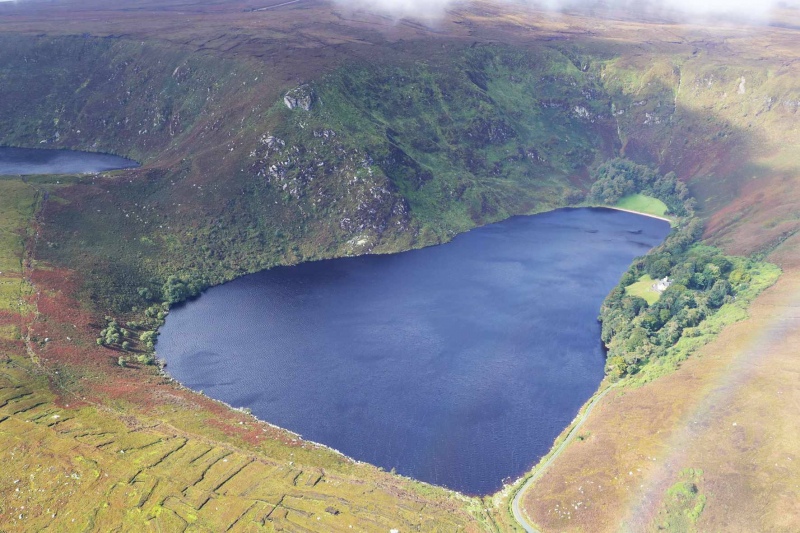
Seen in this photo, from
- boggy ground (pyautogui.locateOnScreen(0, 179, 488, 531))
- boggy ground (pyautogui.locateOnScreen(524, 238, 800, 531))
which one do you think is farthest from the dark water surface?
boggy ground (pyautogui.locateOnScreen(524, 238, 800, 531))

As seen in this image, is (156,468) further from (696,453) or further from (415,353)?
(696,453)

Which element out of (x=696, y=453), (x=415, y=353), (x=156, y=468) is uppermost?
(x=696, y=453)

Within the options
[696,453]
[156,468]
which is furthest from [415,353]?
[156,468]

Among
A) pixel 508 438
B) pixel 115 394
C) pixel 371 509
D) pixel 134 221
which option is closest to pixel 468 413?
pixel 508 438

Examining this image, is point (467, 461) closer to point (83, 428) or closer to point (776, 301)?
point (83, 428)

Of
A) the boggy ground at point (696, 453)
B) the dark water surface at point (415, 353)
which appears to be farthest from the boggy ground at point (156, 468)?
the boggy ground at point (696, 453)

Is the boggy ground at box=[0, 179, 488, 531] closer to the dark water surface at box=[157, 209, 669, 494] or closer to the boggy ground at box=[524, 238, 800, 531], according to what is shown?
the dark water surface at box=[157, 209, 669, 494]

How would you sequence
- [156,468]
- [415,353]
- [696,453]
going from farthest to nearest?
[415,353] → [696,453] → [156,468]

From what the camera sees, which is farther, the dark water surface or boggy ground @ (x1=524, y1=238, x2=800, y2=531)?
the dark water surface
